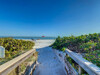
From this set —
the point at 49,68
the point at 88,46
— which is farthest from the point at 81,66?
the point at 49,68

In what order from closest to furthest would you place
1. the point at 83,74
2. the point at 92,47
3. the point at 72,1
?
the point at 83,74 < the point at 92,47 < the point at 72,1

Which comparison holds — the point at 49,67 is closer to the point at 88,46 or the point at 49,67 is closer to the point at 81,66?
the point at 88,46

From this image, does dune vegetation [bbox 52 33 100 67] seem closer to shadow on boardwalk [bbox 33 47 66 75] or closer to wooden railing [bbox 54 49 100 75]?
wooden railing [bbox 54 49 100 75]

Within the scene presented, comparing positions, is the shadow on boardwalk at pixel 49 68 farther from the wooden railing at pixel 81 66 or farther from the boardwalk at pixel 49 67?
the wooden railing at pixel 81 66

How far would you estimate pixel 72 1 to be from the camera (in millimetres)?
5770

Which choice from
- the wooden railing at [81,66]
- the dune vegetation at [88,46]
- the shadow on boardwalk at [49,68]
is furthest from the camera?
the shadow on boardwalk at [49,68]

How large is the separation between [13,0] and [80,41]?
26.0 ft

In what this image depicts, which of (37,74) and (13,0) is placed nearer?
(37,74)

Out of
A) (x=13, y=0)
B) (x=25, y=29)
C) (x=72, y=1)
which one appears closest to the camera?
(x=72, y=1)

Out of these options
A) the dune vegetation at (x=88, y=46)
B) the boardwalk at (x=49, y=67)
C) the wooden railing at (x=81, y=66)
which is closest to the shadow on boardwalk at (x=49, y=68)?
the boardwalk at (x=49, y=67)

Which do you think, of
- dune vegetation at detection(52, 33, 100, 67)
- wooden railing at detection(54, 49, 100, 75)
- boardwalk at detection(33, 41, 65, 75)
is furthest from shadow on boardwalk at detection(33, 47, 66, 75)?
wooden railing at detection(54, 49, 100, 75)

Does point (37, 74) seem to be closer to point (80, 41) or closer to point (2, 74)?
point (2, 74)

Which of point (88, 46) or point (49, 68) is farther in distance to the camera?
point (49, 68)

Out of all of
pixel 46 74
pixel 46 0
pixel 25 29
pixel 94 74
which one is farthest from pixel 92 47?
pixel 25 29
